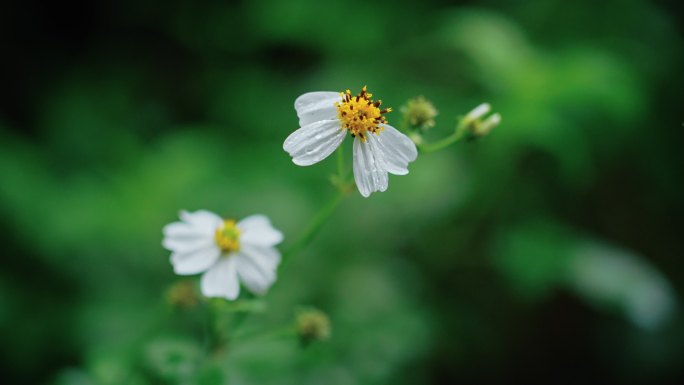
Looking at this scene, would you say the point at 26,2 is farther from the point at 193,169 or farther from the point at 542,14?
the point at 542,14

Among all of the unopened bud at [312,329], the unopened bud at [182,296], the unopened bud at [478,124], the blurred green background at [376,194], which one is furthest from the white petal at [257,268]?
the unopened bud at [478,124]

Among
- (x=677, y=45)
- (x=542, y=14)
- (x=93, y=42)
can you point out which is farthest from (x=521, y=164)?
(x=93, y=42)

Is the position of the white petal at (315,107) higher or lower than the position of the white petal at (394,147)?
higher

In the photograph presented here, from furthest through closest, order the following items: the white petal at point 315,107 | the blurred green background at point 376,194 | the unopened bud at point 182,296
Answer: the blurred green background at point 376,194
the unopened bud at point 182,296
the white petal at point 315,107

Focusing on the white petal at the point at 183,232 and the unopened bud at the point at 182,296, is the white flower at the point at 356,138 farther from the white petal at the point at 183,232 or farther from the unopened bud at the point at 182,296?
the unopened bud at the point at 182,296

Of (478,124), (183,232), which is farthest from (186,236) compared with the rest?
(478,124)

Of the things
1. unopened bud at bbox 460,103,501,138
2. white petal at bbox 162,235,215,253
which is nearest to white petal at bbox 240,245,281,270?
white petal at bbox 162,235,215,253
